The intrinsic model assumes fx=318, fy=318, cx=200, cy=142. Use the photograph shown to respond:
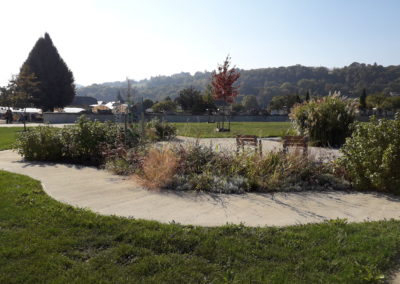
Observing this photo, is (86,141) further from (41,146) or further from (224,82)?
(224,82)

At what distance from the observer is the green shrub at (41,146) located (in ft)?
26.9

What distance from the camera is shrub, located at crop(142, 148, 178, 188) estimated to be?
5375mm

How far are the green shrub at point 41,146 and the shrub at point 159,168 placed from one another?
138 inches

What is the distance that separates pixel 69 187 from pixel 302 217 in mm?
3732

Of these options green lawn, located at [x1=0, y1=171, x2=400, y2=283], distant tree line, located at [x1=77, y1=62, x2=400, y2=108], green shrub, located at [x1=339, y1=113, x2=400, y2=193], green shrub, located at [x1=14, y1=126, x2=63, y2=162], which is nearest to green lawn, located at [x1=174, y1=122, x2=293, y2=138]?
green shrub, located at [x1=339, y1=113, x2=400, y2=193]

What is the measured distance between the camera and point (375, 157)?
5.20m

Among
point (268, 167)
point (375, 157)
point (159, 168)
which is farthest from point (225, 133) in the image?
point (375, 157)

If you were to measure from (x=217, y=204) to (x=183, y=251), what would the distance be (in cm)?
152

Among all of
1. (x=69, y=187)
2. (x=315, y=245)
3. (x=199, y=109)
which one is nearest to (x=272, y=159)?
(x=315, y=245)

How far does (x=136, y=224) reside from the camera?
3543 millimetres

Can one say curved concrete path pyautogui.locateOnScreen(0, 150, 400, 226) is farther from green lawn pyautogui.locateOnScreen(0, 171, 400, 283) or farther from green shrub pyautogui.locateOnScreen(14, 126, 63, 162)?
green shrub pyautogui.locateOnScreen(14, 126, 63, 162)

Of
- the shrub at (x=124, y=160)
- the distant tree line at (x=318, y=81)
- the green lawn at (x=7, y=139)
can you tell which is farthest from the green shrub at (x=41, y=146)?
the distant tree line at (x=318, y=81)

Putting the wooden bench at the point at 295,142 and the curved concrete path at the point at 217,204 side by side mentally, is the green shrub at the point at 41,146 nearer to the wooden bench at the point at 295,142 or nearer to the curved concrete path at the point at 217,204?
the curved concrete path at the point at 217,204

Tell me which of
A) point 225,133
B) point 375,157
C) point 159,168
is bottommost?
point 225,133
